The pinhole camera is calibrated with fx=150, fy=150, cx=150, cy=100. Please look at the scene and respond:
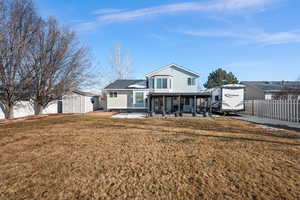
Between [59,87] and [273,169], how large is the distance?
63.3 ft

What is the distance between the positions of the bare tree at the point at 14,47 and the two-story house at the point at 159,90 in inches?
363

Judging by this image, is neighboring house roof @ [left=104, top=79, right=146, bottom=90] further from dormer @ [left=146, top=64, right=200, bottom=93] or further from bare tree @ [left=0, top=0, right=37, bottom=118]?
→ bare tree @ [left=0, top=0, right=37, bottom=118]

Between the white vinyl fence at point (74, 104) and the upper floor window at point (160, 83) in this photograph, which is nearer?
the upper floor window at point (160, 83)

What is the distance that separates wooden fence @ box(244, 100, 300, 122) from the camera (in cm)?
1187

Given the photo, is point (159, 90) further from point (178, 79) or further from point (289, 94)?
point (289, 94)

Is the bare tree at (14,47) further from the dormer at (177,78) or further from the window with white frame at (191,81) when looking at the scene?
the window with white frame at (191,81)

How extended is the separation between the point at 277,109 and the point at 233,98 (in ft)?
12.5

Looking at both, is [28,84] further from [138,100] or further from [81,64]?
[138,100]

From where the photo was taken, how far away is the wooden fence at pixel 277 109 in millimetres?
11867

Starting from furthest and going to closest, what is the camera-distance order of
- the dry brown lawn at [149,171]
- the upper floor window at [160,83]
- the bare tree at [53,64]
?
the upper floor window at [160,83] < the bare tree at [53,64] < the dry brown lawn at [149,171]

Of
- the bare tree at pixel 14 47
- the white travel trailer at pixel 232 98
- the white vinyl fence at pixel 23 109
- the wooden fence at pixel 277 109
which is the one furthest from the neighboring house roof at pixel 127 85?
the wooden fence at pixel 277 109

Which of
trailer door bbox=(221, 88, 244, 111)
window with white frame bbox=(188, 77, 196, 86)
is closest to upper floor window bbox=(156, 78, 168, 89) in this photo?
window with white frame bbox=(188, 77, 196, 86)

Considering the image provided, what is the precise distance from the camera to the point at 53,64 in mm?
16312

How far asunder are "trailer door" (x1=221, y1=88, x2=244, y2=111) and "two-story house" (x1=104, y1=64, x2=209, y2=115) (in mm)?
4418
